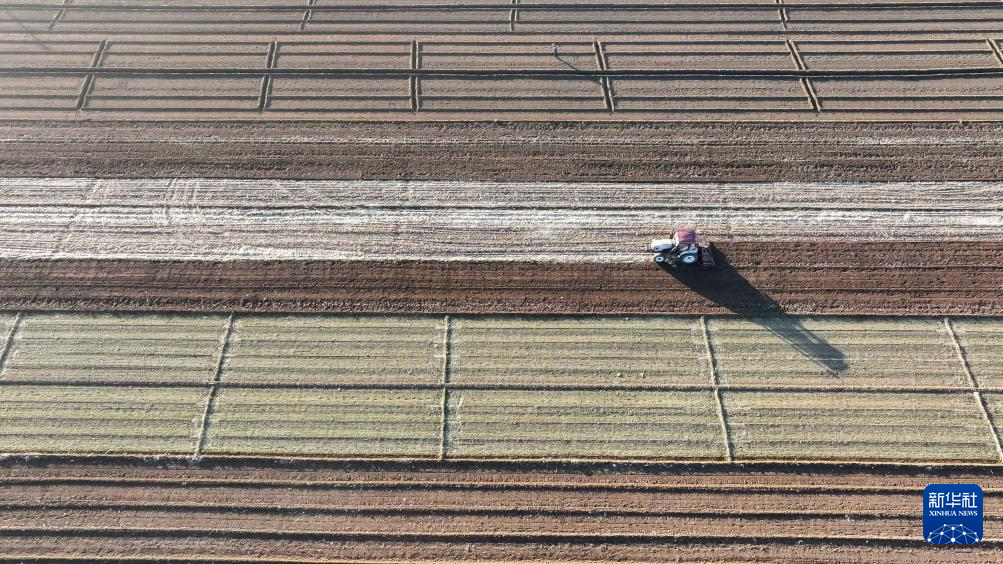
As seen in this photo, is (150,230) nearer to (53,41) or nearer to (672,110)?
(53,41)

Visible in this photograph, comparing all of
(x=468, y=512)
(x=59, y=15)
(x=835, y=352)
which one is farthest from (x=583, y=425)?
(x=59, y=15)

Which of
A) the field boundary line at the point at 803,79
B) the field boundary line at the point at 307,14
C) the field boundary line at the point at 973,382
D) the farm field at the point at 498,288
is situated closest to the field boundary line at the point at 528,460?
the farm field at the point at 498,288

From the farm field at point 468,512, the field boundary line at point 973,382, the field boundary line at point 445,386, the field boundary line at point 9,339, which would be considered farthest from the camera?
the field boundary line at point 9,339

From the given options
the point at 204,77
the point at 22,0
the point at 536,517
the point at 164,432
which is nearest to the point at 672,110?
the point at 536,517

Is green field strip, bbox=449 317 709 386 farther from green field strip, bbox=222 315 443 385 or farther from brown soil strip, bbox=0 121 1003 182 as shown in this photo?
brown soil strip, bbox=0 121 1003 182

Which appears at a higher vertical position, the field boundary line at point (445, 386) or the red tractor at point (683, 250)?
the red tractor at point (683, 250)

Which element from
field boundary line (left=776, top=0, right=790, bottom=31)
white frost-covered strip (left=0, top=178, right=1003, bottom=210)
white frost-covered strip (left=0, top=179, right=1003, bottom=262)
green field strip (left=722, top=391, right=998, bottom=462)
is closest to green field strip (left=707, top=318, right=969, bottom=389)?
green field strip (left=722, top=391, right=998, bottom=462)

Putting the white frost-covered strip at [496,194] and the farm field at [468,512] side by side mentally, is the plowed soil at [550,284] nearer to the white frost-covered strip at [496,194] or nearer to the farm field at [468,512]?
the white frost-covered strip at [496,194]

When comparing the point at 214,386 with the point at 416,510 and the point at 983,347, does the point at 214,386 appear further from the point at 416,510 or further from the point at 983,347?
the point at 983,347

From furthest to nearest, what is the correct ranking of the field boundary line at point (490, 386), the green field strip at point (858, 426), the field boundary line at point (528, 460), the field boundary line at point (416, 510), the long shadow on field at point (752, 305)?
the long shadow on field at point (752, 305) → the field boundary line at point (490, 386) → the green field strip at point (858, 426) → the field boundary line at point (528, 460) → the field boundary line at point (416, 510)
